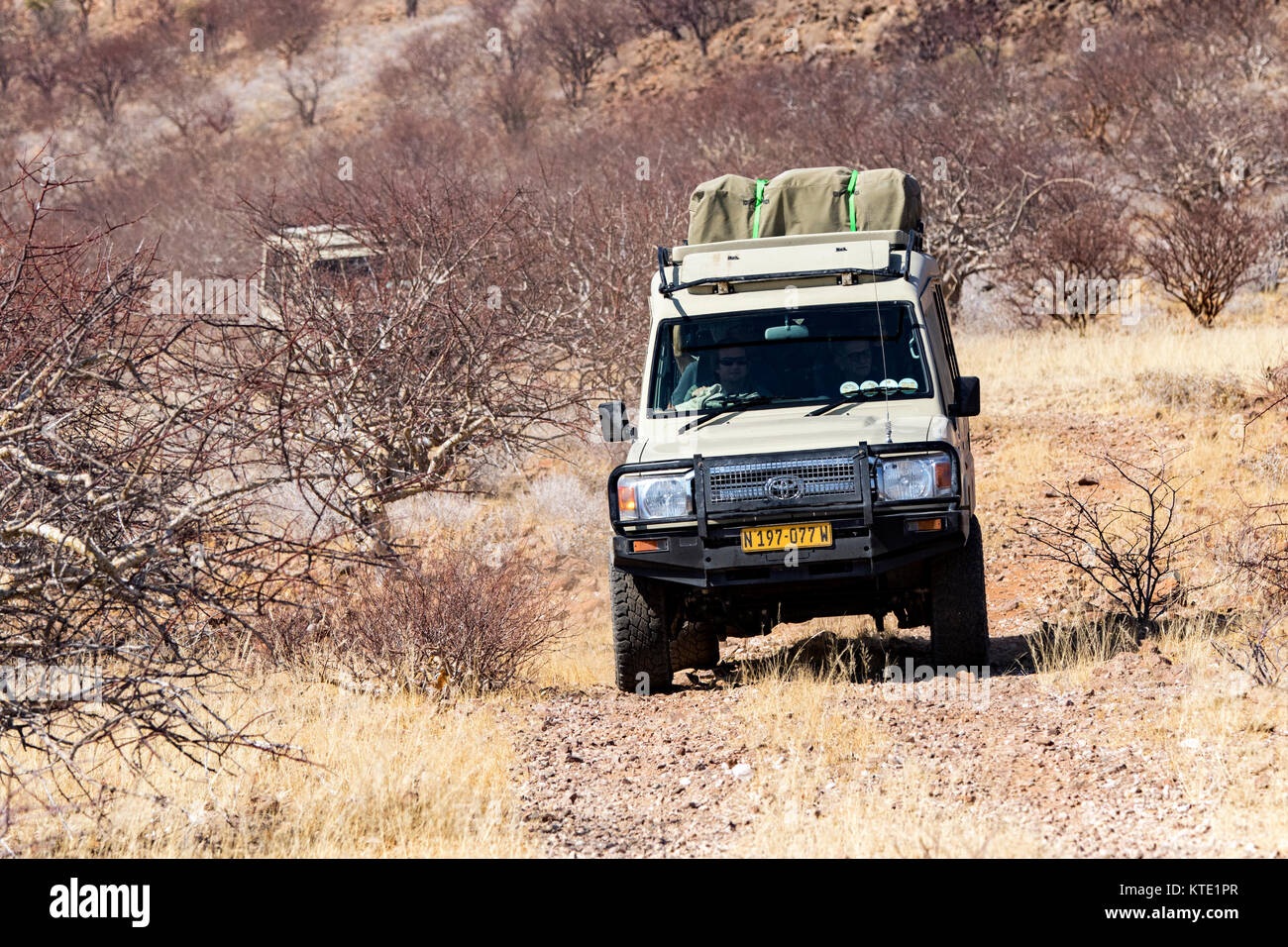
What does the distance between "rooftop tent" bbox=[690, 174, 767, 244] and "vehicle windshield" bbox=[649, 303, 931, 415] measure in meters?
1.22

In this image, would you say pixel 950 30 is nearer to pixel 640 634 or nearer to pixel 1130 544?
pixel 1130 544

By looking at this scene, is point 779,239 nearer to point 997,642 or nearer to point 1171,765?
point 997,642

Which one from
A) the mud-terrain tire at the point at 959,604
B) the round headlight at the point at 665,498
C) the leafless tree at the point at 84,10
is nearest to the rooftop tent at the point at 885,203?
the mud-terrain tire at the point at 959,604

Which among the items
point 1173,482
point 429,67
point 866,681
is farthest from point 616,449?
point 429,67

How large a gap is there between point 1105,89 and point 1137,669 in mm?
28048

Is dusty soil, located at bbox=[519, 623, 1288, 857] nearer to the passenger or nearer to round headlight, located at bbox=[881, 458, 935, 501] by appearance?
round headlight, located at bbox=[881, 458, 935, 501]

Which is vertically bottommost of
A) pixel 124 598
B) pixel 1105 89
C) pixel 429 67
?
pixel 124 598

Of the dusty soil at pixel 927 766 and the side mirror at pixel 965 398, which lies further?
the side mirror at pixel 965 398

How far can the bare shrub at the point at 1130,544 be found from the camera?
8328 millimetres

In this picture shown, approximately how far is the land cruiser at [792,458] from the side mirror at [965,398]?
0.03ft

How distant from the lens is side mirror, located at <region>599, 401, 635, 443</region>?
7031 millimetres

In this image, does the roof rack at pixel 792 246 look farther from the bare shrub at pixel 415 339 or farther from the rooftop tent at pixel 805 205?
the bare shrub at pixel 415 339

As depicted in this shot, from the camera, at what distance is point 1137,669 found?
22.8 ft

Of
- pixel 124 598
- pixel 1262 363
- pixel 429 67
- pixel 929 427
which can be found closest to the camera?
pixel 124 598
